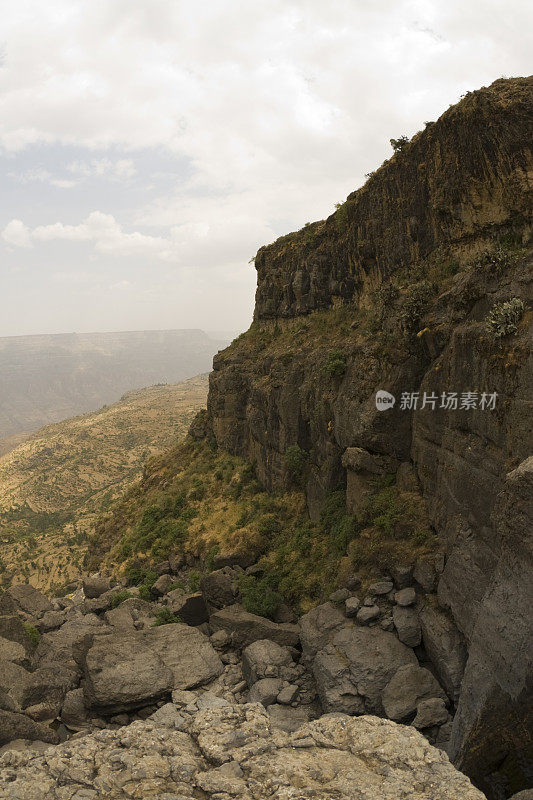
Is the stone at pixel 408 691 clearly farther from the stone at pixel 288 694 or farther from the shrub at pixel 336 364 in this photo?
the shrub at pixel 336 364

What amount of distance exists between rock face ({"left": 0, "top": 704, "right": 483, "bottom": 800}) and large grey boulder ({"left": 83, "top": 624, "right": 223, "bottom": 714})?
6.50 m

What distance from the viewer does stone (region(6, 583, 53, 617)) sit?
69.7 feet

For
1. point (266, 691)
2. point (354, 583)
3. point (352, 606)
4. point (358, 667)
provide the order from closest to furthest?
point (358, 667)
point (266, 691)
point (352, 606)
point (354, 583)

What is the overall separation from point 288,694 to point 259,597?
5031mm

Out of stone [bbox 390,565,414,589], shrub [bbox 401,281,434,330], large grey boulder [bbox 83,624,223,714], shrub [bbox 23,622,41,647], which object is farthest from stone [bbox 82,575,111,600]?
shrub [bbox 401,281,434,330]

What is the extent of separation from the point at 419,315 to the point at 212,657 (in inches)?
504

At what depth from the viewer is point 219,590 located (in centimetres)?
1898

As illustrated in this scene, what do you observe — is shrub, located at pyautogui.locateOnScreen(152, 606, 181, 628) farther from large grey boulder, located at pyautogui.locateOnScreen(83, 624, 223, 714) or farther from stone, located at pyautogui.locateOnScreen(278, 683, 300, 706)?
stone, located at pyautogui.locateOnScreen(278, 683, 300, 706)

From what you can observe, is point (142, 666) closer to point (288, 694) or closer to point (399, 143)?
point (288, 694)

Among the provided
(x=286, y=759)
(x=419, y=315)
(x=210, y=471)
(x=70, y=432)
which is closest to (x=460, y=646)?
(x=286, y=759)

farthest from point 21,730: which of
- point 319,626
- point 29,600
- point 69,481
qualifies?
point 69,481

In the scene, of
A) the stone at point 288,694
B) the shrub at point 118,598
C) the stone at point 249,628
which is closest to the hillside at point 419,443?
the stone at point 249,628

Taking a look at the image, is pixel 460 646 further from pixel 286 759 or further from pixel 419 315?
pixel 419 315

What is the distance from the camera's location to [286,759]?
21.6 ft
